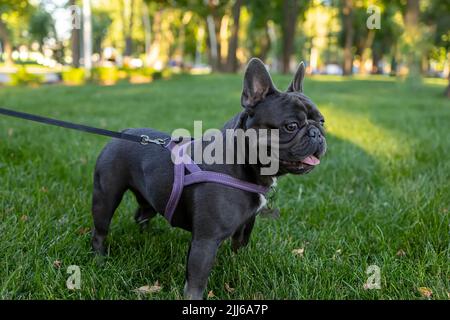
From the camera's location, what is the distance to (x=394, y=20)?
35.5m

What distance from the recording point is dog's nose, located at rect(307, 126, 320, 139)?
2079mm

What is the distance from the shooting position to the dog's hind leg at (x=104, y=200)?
2504 millimetres

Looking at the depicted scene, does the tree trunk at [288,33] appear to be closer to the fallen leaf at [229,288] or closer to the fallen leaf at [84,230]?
the fallen leaf at [84,230]

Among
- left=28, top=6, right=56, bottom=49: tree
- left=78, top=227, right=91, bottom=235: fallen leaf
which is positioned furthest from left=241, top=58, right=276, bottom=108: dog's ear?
left=28, top=6, right=56, bottom=49: tree

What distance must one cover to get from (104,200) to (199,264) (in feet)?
2.62

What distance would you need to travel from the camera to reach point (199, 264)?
→ 6.68 feet

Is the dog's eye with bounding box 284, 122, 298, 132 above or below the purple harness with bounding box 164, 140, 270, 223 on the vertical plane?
above

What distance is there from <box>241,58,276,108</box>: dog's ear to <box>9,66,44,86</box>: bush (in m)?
16.0

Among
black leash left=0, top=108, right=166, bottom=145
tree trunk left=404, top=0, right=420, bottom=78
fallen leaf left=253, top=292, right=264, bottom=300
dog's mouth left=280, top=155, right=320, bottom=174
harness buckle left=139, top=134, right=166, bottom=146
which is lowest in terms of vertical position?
fallen leaf left=253, top=292, right=264, bottom=300

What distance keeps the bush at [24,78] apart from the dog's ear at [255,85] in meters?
16.0

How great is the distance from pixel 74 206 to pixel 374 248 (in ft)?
6.82

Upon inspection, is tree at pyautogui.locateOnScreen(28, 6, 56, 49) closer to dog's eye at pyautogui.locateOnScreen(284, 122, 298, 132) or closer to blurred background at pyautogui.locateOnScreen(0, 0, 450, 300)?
blurred background at pyautogui.locateOnScreen(0, 0, 450, 300)

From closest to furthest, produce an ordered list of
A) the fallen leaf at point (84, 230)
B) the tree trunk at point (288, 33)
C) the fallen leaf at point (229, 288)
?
the fallen leaf at point (229, 288) → the fallen leaf at point (84, 230) → the tree trunk at point (288, 33)

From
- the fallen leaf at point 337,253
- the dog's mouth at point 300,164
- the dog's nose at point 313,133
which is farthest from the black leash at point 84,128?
the fallen leaf at point 337,253
